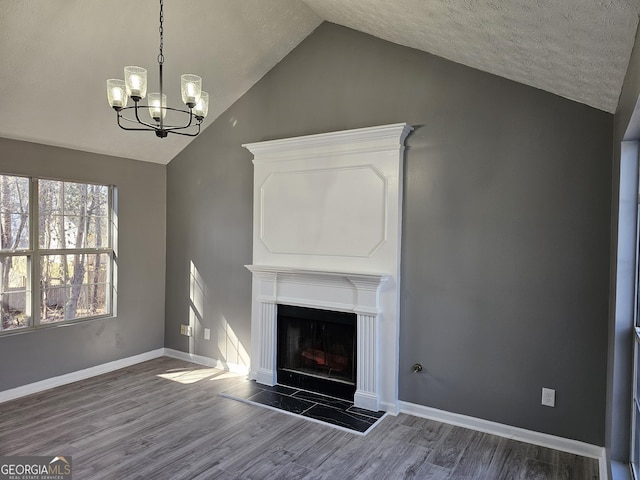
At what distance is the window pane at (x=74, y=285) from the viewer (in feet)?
13.7

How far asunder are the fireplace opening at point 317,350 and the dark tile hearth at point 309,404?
0.10m

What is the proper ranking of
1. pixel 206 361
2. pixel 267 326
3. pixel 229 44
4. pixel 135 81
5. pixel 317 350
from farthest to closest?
pixel 206 361 → pixel 267 326 → pixel 317 350 → pixel 229 44 → pixel 135 81

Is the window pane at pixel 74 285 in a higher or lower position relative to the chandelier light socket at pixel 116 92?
lower

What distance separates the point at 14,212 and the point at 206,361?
7.62 feet

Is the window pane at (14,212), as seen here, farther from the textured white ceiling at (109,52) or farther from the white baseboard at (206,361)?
the white baseboard at (206,361)

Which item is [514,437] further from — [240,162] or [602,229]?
[240,162]

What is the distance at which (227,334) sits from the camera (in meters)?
4.68

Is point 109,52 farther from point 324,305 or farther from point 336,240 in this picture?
point 324,305

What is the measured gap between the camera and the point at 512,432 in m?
3.20

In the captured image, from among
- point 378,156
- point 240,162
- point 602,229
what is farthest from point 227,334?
point 602,229

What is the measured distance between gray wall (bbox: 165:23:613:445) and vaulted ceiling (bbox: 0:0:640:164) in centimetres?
22

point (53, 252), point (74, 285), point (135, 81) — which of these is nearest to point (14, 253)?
point (53, 252)

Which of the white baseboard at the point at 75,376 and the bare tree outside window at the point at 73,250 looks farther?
the bare tree outside window at the point at 73,250

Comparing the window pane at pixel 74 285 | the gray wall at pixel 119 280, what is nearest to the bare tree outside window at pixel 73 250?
the window pane at pixel 74 285
